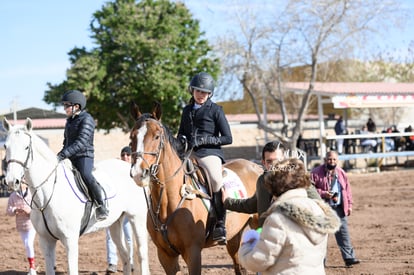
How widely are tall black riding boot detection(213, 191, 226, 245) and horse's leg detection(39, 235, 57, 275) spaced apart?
2.25m

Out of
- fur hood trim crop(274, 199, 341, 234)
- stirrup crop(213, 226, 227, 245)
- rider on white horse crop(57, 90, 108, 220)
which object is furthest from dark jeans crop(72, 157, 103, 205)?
fur hood trim crop(274, 199, 341, 234)

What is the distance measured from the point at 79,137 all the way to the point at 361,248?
20.2 feet

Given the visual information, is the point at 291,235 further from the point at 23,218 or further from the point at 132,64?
the point at 132,64

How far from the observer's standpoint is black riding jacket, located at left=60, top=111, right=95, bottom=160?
7.75m

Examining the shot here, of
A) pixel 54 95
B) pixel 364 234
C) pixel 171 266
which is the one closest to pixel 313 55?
pixel 54 95

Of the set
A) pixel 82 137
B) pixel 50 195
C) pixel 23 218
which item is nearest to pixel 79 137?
pixel 82 137

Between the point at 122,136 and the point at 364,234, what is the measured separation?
25305 millimetres

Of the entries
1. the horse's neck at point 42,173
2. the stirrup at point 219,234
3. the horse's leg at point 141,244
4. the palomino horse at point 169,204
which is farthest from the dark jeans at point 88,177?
the stirrup at point 219,234

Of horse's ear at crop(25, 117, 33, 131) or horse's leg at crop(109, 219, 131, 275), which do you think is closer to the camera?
horse's ear at crop(25, 117, 33, 131)

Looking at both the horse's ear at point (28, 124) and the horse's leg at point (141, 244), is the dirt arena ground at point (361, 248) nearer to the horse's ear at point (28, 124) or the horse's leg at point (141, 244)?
the horse's leg at point (141, 244)

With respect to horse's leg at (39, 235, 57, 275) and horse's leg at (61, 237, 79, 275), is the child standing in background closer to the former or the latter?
horse's leg at (39, 235, 57, 275)

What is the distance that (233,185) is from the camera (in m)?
7.54

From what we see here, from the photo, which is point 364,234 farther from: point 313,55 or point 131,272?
point 313,55

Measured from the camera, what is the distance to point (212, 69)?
92.9 ft
